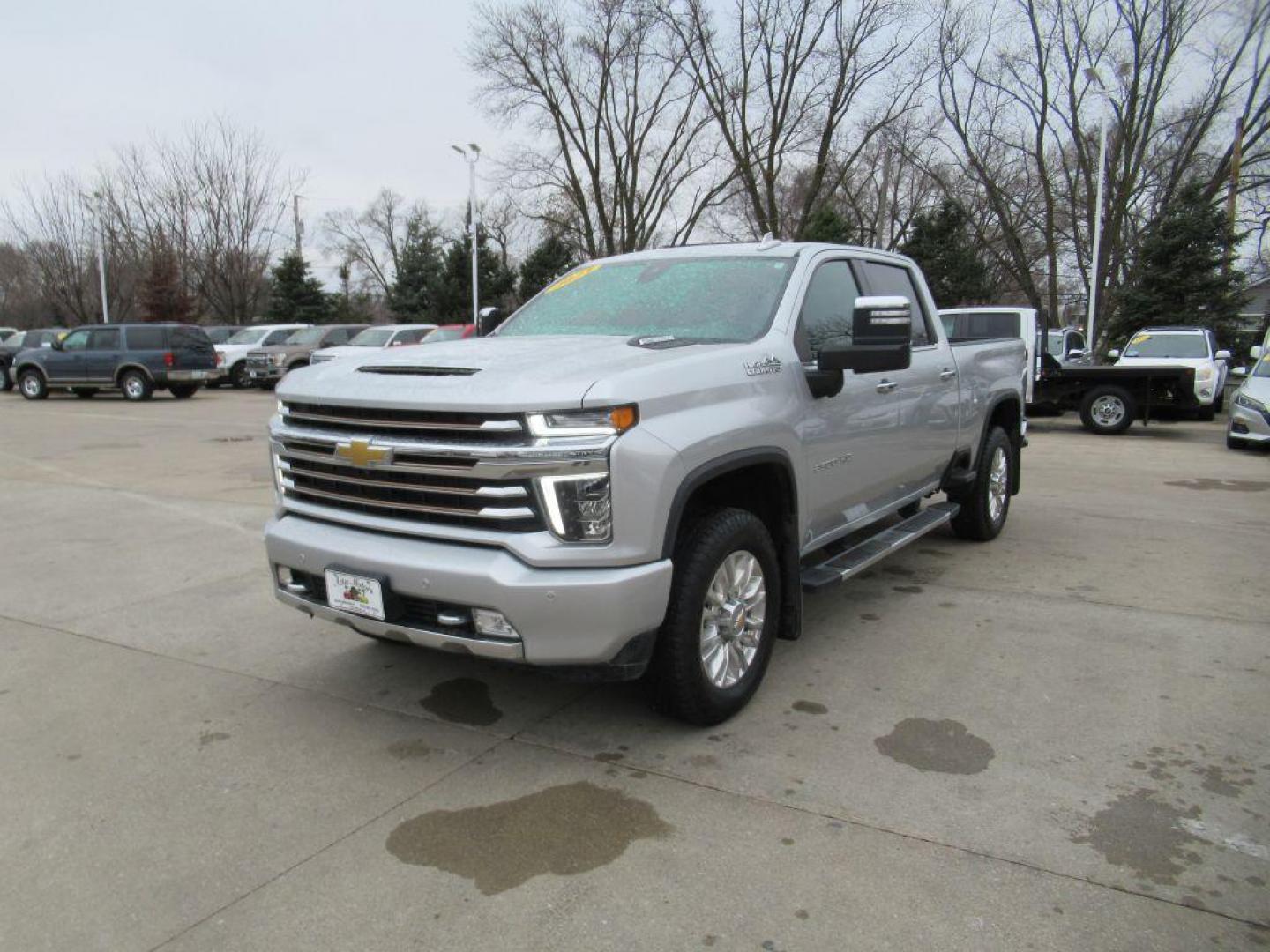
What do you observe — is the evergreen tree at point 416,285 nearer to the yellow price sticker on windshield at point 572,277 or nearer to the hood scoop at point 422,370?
the yellow price sticker on windshield at point 572,277

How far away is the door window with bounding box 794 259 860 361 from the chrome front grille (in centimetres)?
163

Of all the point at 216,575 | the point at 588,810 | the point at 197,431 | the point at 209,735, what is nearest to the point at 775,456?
the point at 588,810

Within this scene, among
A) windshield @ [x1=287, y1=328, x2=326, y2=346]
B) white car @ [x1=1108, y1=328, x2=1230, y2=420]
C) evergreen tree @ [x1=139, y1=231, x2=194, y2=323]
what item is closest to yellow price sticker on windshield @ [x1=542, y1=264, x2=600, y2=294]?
white car @ [x1=1108, y1=328, x2=1230, y2=420]

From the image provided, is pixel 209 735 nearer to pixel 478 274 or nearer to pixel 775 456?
pixel 775 456

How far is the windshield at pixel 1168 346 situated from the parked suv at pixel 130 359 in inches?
790

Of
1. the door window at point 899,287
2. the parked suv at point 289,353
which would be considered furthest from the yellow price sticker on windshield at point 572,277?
the parked suv at point 289,353

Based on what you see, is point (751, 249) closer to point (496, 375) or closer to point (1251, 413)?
point (496, 375)

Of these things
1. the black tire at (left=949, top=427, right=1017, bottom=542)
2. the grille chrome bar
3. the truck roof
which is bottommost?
the black tire at (left=949, top=427, right=1017, bottom=542)

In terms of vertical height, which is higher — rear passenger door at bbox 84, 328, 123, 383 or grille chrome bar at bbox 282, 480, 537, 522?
rear passenger door at bbox 84, 328, 123, 383

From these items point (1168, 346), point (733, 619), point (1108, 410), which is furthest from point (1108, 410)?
point (733, 619)

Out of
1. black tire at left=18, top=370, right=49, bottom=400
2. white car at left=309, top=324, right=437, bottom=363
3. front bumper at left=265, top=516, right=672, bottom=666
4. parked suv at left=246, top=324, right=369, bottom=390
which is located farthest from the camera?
parked suv at left=246, top=324, right=369, bottom=390

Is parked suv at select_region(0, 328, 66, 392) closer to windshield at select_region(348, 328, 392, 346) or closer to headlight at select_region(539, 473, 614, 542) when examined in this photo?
windshield at select_region(348, 328, 392, 346)

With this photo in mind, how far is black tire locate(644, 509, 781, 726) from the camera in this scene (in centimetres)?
329

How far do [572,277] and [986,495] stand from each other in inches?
138
